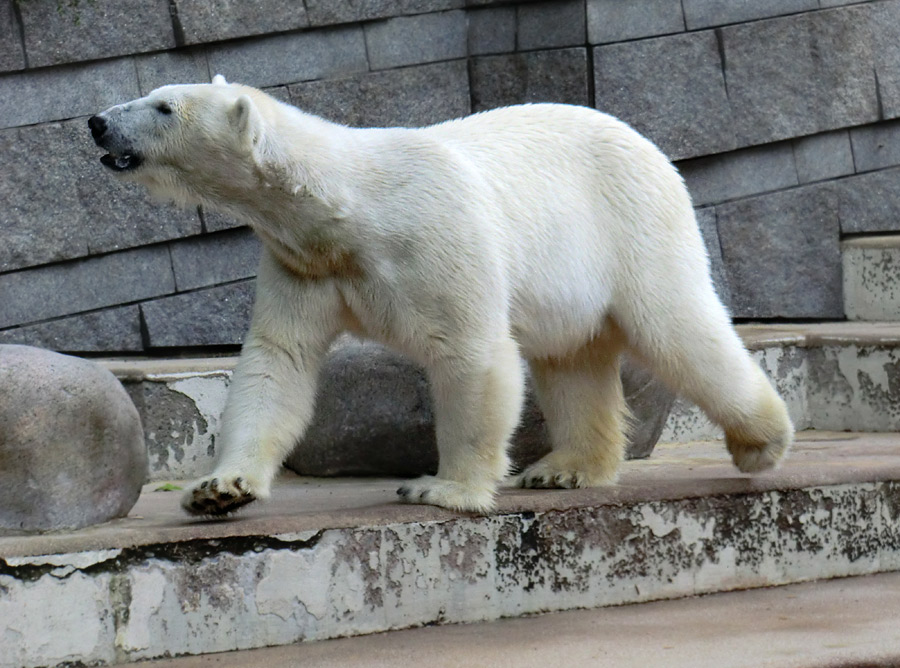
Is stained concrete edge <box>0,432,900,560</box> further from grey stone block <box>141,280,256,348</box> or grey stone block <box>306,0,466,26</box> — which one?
grey stone block <box>306,0,466,26</box>

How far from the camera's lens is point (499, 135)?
3.74m

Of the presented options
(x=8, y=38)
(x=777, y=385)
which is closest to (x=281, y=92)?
(x=8, y=38)

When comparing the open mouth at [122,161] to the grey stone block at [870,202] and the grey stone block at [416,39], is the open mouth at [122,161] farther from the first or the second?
the grey stone block at [870,202]

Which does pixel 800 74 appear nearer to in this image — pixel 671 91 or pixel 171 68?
pixel 671 91

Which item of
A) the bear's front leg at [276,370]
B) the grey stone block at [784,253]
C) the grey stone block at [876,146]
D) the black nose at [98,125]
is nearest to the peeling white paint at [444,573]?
the bear's front leg at [276,370]

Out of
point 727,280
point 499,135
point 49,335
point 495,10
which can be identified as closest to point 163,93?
point 499,135

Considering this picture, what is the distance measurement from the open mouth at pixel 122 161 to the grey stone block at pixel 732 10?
3739mm

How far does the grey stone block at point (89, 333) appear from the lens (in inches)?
215

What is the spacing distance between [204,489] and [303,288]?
59cm

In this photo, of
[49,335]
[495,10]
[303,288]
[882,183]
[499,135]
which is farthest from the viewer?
[882,183]

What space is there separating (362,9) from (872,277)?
2782 millimetres

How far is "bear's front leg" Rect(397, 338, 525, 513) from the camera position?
3.33 m

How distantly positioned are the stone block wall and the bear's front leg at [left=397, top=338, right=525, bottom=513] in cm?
260

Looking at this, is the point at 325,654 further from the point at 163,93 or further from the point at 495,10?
the point at 495,10
